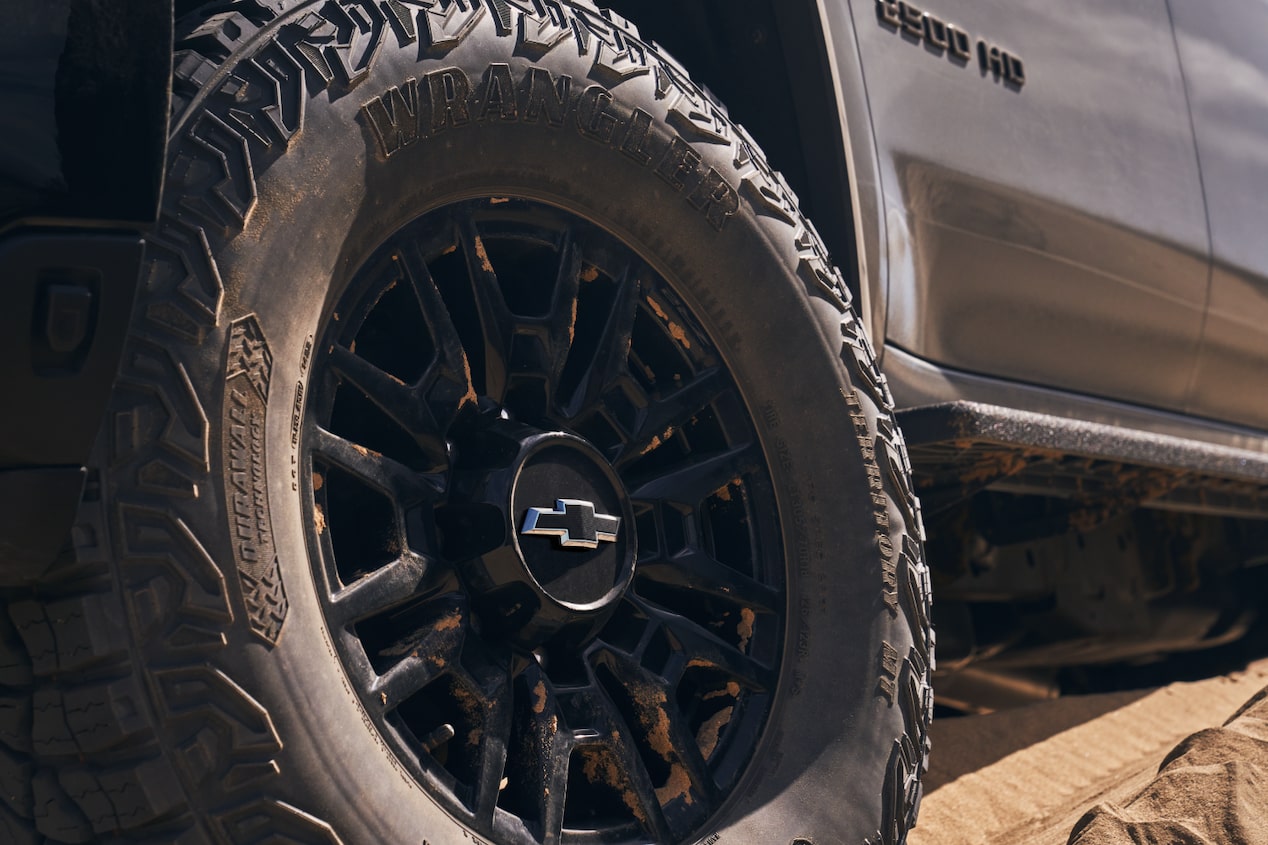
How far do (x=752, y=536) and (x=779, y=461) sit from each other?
121mm

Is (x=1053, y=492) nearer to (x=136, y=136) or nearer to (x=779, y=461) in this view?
(x=779, y=461)

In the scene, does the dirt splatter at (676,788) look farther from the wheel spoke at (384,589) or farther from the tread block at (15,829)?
the tread block at (15,829)

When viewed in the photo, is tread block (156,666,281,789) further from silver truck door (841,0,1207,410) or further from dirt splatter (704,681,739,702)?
silver truck door (841,0,1207,410)

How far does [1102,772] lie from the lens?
3328 millimetres

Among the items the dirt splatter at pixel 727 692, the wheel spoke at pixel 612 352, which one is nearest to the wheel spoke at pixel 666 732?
the dirt splatter at pixel 727 692

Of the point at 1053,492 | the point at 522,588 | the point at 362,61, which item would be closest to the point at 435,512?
the point at 522,588

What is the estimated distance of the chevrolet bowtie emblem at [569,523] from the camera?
151 cm

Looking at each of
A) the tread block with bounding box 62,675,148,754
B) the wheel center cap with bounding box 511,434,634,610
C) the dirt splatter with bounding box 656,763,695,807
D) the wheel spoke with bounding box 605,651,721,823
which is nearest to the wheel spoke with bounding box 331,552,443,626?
the wheel center cap with bounding box 511,434,634,610

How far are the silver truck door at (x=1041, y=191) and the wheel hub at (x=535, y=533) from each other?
899 millimetres

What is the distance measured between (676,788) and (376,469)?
613 mm

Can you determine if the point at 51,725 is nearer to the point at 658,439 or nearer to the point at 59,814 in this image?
the point at 59,814

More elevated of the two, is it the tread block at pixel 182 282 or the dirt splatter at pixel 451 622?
the tread block at pixel 182 282

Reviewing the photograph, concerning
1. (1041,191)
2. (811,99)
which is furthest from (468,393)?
(1041,191)

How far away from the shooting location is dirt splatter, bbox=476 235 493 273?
5.08ft
